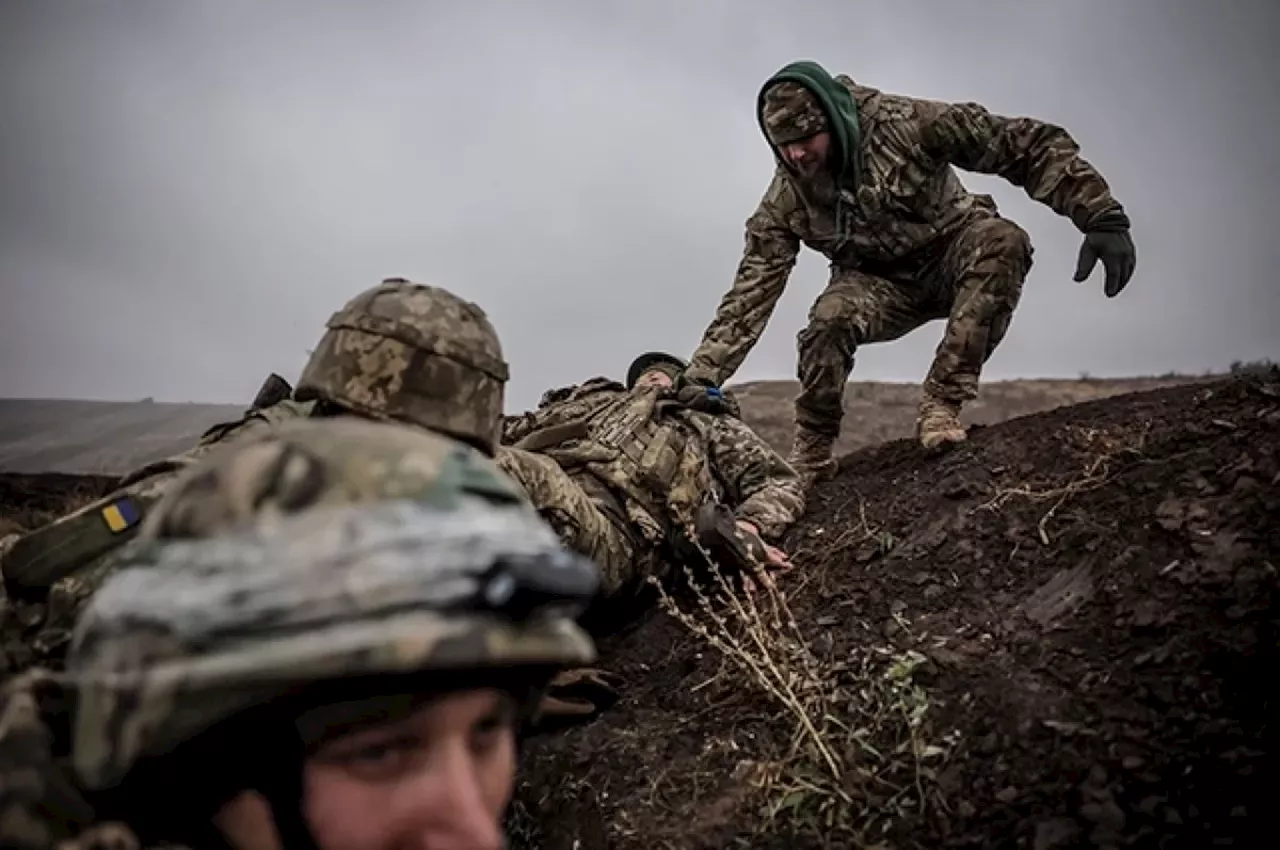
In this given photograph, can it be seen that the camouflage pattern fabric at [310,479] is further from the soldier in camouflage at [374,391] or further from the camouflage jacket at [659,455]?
the camouflage jacket at [659,455]

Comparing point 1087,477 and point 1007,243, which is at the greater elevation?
point 1007,243

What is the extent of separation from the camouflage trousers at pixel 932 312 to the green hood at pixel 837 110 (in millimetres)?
601

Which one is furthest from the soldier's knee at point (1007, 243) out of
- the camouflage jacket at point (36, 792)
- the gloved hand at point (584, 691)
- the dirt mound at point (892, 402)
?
the dirt mound at point (892, 402)

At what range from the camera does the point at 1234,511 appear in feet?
11.1

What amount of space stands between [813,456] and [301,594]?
479cm

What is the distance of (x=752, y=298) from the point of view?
5.97 metres

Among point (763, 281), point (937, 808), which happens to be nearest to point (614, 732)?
point (937, 808)

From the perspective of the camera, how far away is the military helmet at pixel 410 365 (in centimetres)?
333

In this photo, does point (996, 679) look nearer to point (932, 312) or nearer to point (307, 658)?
point (307, 658)

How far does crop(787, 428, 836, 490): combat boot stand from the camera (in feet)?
20.2

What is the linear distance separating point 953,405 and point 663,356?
184 centimetres

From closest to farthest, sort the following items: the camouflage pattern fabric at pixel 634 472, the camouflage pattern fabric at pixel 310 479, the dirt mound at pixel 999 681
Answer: the camouflage pattern fabric at pixel 310 479
the dirt mound at pixel 999 681
the camouflage pattern fabric at pixel 634 472

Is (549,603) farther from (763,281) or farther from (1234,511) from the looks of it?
(763,281)

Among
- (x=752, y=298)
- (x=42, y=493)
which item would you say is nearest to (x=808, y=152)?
(x=752, y=298)
